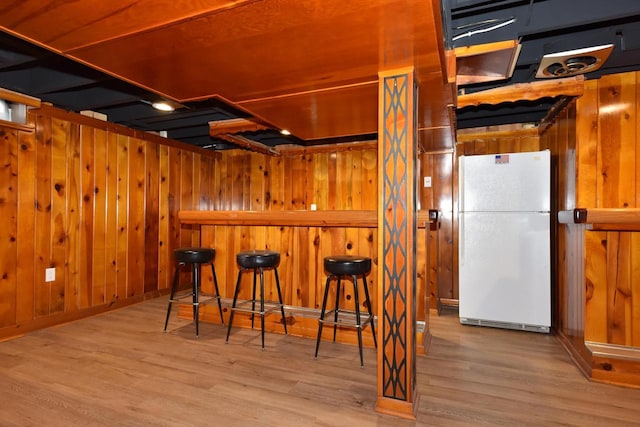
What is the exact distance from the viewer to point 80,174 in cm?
360

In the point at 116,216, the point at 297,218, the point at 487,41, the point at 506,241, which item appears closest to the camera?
the point at 487,41

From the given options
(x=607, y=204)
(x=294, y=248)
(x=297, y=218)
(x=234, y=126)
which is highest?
(x=234, y=126)

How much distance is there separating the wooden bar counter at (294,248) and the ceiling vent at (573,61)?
60.5 inches

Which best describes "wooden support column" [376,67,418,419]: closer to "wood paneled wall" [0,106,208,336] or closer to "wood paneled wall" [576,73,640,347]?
"wood paneled wall" [576,73,640,347]

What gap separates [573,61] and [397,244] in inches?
66.0

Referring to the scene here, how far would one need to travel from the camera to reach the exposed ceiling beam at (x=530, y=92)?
8.05 ft

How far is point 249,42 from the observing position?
1603 mm

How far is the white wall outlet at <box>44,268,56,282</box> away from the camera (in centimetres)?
329

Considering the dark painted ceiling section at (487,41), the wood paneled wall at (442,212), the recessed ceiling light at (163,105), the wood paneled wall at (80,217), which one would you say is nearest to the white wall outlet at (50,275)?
the wood paneled wall at (80,217)

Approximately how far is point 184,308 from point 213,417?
1985 millimetres

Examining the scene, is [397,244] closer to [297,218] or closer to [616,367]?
[297,218]

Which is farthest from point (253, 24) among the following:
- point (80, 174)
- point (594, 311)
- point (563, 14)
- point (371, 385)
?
point (80, 174)

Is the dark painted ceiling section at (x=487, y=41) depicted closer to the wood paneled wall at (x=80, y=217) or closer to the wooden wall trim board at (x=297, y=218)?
the wood paneled wall at (x=80, y=217)

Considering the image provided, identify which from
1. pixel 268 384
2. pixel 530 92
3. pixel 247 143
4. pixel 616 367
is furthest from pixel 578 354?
pixel 247 143
